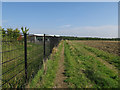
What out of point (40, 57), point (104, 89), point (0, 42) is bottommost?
point (104, 89)

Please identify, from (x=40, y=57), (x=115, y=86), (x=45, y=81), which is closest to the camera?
(x=115, y=86)

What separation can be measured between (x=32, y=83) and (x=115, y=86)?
3.02 m

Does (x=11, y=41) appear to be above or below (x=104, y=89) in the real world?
above

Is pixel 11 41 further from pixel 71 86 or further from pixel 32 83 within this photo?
pixel 71 86

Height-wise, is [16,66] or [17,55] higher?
[17,55]

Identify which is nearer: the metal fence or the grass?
the metal fence

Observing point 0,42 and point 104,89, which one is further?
point 104,89

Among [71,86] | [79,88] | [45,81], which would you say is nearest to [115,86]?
[79,88]

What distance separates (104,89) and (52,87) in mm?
1799

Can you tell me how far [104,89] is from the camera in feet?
11.8

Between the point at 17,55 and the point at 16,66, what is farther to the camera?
the point at 17,55

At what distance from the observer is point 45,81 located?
411 cm

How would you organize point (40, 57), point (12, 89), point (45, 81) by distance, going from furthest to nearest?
point (40, 57) → point (45, 81) → point (12, 89)

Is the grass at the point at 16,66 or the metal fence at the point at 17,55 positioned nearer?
the metal fence at the point at 17,55
